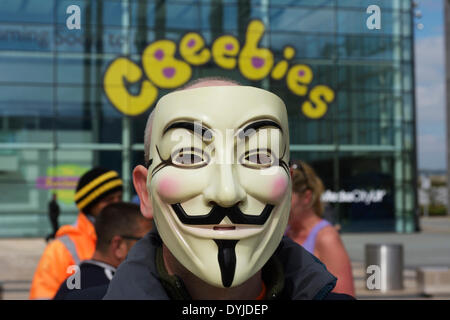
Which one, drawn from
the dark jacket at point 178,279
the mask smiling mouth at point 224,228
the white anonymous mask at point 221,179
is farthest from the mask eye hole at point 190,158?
the dark jacket at point 178,279

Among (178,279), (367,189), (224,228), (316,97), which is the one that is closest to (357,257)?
(367,189)

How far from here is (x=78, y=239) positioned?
3361 millimetres

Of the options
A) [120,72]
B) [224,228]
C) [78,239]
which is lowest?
[78,239]

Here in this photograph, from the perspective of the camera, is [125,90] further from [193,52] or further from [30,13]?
[30,13]

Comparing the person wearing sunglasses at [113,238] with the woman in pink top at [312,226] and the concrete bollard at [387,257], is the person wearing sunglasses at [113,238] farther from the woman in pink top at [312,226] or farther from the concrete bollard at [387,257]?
the concrete bollard at [387,257]

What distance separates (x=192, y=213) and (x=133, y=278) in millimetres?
232

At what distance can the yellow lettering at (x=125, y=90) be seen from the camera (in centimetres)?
2138

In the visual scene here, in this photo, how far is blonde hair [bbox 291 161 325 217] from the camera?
358 centimetres

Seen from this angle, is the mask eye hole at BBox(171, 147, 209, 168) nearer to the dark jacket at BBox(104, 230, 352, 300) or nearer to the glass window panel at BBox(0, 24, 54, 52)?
the dark jacket at BBox(104, 230, 352, 300)

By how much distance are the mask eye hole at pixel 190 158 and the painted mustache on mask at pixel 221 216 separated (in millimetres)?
81

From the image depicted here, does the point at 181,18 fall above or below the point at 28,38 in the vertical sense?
above

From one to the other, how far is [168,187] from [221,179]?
112mm

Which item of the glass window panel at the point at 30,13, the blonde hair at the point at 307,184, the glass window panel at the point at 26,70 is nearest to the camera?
the blonde hair at the point at 307,184
